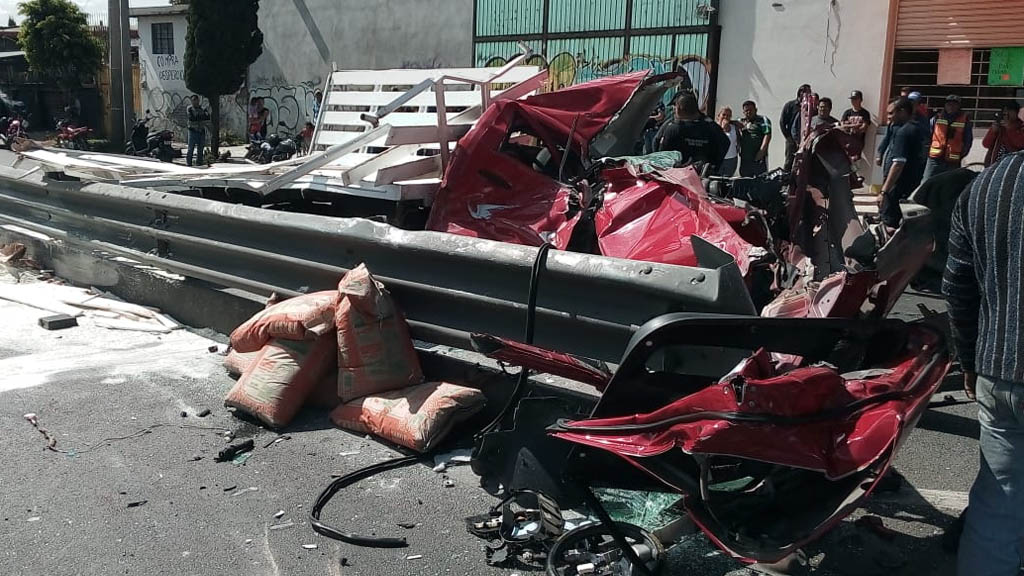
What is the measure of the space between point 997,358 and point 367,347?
2.63 m

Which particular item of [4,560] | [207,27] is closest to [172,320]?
[4,560]

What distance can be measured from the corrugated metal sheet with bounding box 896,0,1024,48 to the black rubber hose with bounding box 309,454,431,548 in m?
15.8

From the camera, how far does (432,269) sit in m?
4.29

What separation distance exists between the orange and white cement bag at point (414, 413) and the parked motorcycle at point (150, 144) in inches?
747

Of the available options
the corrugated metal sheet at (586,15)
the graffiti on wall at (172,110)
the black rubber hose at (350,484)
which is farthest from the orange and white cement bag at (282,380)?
the graffiti on wall at (172,110)

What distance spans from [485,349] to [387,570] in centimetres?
84

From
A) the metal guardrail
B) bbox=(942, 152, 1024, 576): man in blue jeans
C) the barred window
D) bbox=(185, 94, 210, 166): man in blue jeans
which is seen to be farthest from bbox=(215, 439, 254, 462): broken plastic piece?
the barred window

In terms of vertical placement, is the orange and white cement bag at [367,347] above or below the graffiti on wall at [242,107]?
below

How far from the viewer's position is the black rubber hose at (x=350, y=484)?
10.4ft

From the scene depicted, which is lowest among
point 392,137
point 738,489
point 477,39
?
point 738,489

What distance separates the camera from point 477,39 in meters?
24.1

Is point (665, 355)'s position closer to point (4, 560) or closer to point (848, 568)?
point (848, 568)

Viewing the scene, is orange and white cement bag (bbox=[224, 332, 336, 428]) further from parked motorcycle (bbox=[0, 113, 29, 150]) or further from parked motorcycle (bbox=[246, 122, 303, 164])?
parked motorcycle (bbox=[0, 113, 29, 150])

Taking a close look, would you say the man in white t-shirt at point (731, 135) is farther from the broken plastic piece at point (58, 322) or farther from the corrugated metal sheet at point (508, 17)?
the corrugated metal sheet at point (508, 17)
